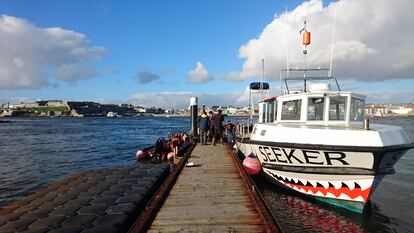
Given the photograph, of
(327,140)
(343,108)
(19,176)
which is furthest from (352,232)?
(19,176)

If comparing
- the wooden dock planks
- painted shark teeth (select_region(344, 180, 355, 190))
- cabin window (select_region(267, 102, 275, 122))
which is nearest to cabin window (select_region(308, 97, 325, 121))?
cabin window (select_region(267, 102, 275, 122))

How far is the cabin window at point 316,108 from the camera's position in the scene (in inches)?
440

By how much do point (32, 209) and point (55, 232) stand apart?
2866mm

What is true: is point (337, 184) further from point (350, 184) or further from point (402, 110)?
point (402, 110)

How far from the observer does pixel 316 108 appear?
11297mm

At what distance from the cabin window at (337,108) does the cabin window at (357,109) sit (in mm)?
365

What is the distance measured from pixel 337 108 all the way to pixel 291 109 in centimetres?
166

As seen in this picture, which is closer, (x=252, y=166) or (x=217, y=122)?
(x=252, y=166)

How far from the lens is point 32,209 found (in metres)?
8.65

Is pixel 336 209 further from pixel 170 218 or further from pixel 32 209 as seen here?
pixel 32 209

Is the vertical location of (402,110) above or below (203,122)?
above

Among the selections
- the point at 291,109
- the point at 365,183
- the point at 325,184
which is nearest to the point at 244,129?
the point at 291,109

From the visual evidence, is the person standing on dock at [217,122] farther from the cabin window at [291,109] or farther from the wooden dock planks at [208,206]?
the wooden dock planks at [208,206]

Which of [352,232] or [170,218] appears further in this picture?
[352,232]
